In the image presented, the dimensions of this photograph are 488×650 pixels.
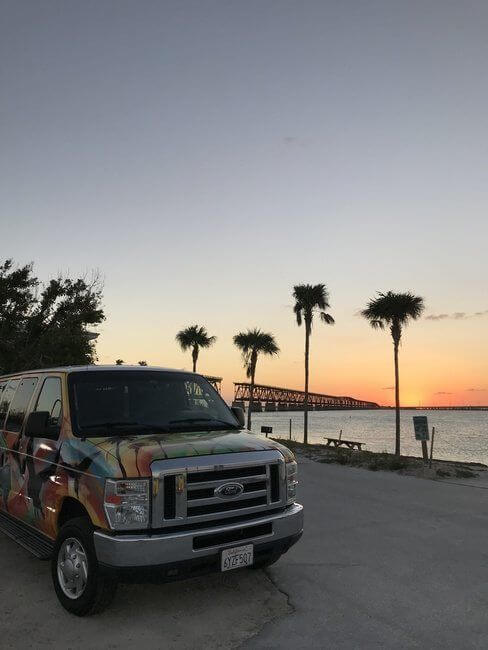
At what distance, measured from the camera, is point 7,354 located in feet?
88.7

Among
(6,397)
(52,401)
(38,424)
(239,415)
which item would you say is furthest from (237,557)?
(6,397)

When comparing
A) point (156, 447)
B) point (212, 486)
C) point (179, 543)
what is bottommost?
point (179, 543)

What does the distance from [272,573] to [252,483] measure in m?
1.55

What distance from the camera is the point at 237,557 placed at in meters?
4.34

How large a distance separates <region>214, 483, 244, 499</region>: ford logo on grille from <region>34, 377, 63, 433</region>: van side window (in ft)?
5.86

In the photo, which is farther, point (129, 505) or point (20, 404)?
point (20, 404)

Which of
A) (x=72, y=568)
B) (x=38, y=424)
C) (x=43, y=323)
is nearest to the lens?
(x=72, y=568)

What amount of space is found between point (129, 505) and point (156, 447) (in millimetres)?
502

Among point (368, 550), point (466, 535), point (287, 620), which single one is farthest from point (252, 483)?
point (466, 535)

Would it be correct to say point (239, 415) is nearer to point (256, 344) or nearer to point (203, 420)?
point (203, 420)

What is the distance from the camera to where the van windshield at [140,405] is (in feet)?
16.2

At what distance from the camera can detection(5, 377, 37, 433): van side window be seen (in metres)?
6.07

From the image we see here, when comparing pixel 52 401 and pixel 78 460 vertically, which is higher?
pixel 52 401

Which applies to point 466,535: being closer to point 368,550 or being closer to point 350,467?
point 368,550
